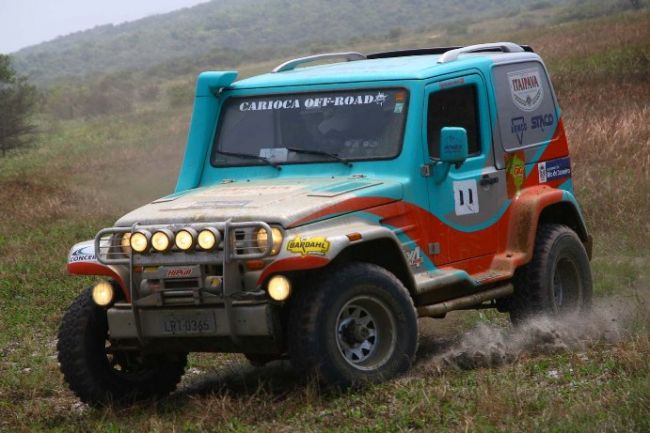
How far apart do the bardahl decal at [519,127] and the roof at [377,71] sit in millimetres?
426

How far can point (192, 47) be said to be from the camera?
100875 millimetres

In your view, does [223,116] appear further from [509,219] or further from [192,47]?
[192,47]

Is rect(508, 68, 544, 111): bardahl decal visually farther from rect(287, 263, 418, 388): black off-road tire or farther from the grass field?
rect(287, 263, 418, 388): black off-road tire

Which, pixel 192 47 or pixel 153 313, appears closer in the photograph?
pixel 153 313

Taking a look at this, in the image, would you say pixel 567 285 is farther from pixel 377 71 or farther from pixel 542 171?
pixel 377 71

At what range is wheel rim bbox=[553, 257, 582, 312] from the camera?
8930mm

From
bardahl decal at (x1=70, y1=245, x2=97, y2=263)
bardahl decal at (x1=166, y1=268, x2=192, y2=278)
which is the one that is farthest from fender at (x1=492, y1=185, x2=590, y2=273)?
bardahl decal at (x1=70, y1=245, x2=97, y2=263)

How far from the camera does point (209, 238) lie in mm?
6531

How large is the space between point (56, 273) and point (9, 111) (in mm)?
17735

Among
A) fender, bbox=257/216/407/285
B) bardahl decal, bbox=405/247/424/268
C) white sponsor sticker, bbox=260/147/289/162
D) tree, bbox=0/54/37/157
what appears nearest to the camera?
fender, bbox=257/216/407/285

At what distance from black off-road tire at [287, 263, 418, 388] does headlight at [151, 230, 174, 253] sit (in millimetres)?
726

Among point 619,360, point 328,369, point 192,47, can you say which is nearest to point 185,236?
point 328,369

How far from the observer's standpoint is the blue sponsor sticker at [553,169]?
888cm

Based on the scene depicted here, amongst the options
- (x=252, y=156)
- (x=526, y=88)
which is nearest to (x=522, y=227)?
(x=526, y=88)
